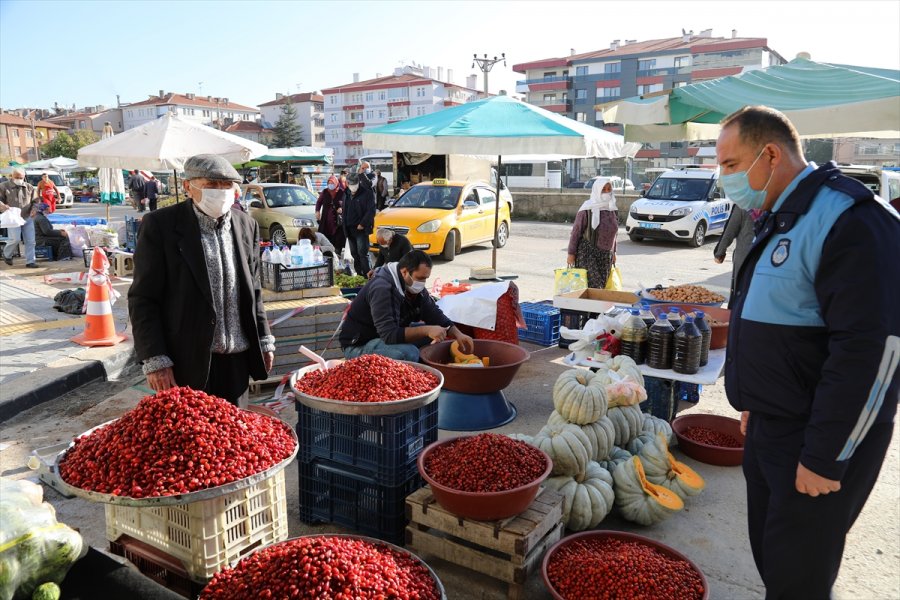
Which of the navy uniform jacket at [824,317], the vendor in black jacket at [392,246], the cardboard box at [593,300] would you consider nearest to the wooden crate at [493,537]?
the navy uniform jacket at [824,317]

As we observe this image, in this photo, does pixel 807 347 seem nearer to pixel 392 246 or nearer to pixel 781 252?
pixel 781 252

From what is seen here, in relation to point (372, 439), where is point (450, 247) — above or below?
above

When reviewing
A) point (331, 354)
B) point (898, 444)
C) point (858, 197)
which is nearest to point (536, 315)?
point (331, 354)

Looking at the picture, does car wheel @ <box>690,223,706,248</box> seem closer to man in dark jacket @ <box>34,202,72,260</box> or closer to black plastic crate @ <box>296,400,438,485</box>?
black plastic crate @ <box>296,400,438,485</box>

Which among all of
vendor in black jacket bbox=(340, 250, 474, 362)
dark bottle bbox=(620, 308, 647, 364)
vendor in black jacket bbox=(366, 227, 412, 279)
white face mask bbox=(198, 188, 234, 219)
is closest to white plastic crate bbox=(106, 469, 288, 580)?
white face mask bbox=(198, 188, 234, 219)

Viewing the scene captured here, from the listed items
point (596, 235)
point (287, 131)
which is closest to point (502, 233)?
point (596, 235)

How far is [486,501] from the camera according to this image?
313cm

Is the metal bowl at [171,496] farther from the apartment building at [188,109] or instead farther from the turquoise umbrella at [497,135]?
the apartment building at [188,109]

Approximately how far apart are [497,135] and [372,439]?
5752 millimetres

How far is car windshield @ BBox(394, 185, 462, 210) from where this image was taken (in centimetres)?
1556

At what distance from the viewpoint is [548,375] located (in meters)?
7.09

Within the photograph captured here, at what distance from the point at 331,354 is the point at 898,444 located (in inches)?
219

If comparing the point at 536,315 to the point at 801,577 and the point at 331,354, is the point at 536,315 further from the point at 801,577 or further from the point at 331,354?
the point at 801,577

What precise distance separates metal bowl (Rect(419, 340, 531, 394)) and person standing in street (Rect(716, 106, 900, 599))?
2705 mm
